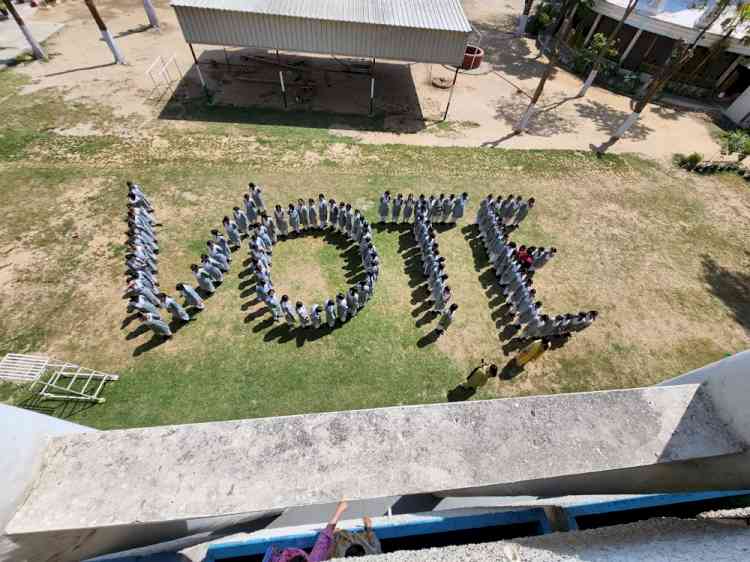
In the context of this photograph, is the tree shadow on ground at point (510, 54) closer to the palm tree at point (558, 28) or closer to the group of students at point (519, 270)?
the palm tree at point (558, 28)

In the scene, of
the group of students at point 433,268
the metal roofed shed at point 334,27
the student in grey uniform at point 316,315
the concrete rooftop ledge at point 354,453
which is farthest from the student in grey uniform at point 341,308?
the metal roofed shed at point 334,27

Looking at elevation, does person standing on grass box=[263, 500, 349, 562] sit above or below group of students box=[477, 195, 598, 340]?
above

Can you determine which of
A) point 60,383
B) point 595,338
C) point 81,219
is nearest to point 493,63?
point 595,338

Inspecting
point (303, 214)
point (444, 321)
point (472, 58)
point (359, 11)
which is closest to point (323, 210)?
point (303, 214)

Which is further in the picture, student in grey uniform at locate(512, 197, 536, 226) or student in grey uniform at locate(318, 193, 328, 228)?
student in grey uniform at locate(512, 197, 536, 226)

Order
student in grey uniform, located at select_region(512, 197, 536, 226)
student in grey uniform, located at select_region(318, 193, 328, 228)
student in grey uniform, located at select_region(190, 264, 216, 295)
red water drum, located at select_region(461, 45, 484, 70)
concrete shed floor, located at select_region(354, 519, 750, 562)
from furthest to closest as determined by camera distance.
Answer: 1. red water drum, located at select_region(461, 45, 484, 70)
2. student in grey uniform, located at select_region(512, 197, 536, 226)
3. student in grey uniform, located at select_region(318, 193, 328, 228)
4. student in grey uniform, located at select_region(190, 264, 216, 295)
5. concrete shed floor, located at select_region(354, 519, 750, 562)

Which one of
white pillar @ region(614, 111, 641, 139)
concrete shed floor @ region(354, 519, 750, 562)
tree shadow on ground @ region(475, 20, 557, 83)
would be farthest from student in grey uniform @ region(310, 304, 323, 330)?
tree shadow on ground @ region(475, 20, 557, 83)

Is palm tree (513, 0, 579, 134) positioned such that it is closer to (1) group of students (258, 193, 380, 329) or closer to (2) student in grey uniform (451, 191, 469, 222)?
(2) student in grey uniform (451, 191, 469, 222)
